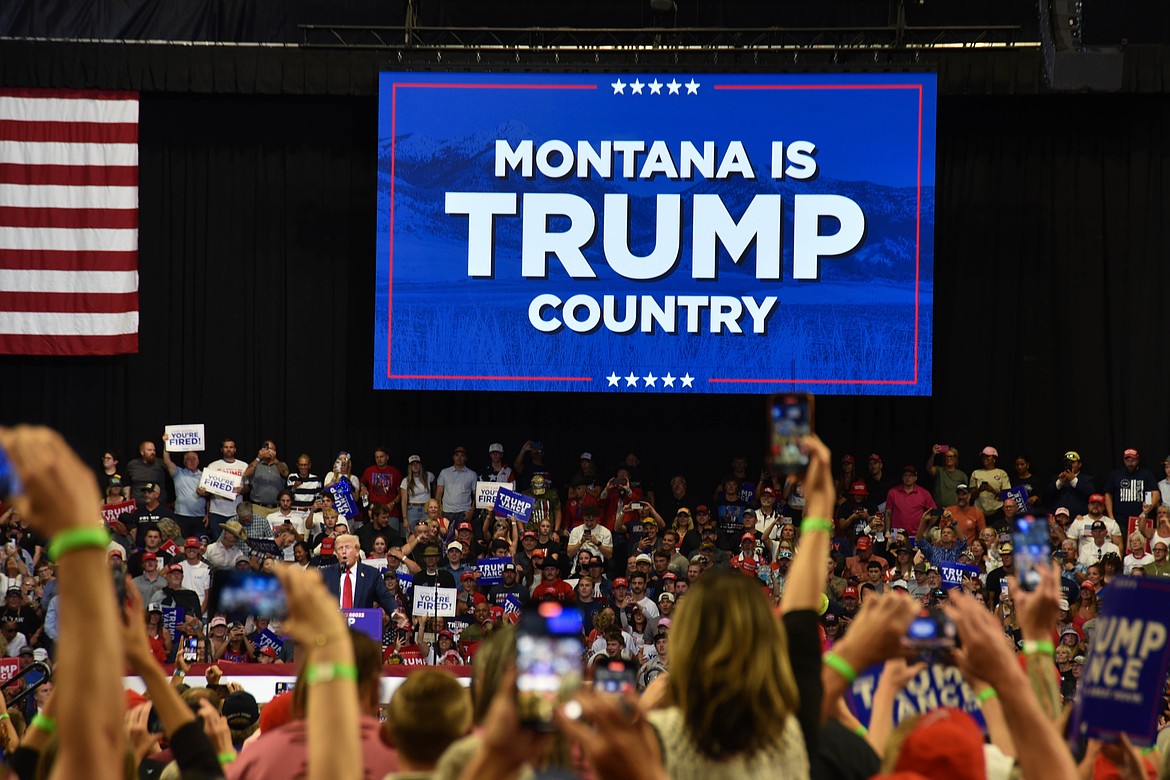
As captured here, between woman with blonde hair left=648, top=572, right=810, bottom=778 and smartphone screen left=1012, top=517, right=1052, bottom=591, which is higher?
smartphone screen left=1012, top=517, right=1052, bottom=591

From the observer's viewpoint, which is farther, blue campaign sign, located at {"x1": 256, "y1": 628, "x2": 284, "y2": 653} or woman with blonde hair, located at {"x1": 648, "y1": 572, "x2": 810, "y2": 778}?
blue campaign sign, located at {"x1": 256, "y1": 628, "x2": 284, "y2": 653}

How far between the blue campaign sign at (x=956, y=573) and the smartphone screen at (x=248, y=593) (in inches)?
400

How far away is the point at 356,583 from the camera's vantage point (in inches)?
473

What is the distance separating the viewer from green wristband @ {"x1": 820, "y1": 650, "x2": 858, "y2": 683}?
2.74m

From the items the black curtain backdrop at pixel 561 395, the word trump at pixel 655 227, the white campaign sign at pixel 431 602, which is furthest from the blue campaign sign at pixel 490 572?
the black curtain backdrop at pixel 561 395

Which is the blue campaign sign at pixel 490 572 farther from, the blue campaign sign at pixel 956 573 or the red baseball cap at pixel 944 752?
the red baseball cap at pixel 944 752

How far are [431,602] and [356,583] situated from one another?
600 millimetres

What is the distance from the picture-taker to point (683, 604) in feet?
8.09

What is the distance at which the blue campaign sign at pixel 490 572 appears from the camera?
42.4ft

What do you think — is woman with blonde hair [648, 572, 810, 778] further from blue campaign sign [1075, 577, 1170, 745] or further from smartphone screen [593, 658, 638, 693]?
blue campaign sign [1075, 577, 1170, 745]

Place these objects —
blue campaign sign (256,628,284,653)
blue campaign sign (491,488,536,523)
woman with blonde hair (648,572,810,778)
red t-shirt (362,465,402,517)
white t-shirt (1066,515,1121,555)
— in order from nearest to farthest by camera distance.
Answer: woman with blonde hair (648,572,810,778) < blue campaign sign (256,628,284,653) < white t-shirt (1066,515,1121,555) < blue campaign sign (491,488,536,523) < red t-shirt (362,465,402,517)

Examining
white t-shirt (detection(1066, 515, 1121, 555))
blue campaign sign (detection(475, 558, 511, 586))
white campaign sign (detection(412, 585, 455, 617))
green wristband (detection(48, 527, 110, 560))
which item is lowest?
white campaign sign (detection(412, 585, 455, 617))

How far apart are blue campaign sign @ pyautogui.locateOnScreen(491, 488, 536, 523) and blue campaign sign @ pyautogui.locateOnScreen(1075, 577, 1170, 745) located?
1173 cm

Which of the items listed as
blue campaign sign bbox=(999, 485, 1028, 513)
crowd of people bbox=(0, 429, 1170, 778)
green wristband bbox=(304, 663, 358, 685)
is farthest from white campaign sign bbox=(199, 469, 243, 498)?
green wristband bbox=(304, 663, 358, 685)
